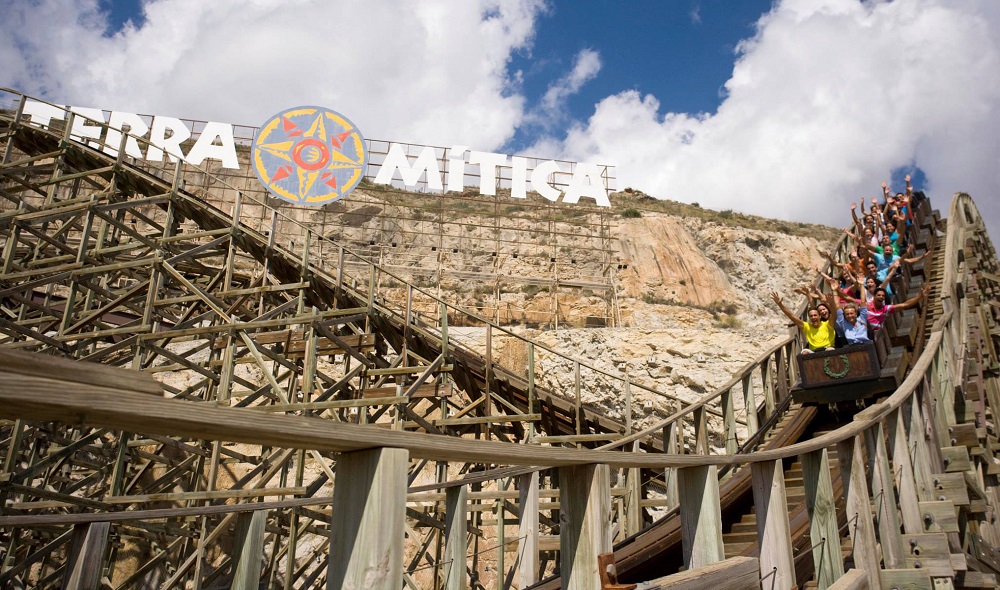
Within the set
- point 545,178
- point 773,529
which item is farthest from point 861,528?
point 545,178

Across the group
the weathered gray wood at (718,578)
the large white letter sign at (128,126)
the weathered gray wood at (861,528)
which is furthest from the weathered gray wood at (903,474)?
the large white letter sign at (128,126)

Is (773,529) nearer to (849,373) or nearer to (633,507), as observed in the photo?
(849,373)

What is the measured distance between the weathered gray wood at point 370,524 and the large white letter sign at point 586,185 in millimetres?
26233

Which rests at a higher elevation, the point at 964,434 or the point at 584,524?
the point at 964,434

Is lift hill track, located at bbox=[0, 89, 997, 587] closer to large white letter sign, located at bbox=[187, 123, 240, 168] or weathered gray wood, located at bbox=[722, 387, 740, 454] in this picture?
weathered gray wood, located at bbox=[722, 387, 740, 454]

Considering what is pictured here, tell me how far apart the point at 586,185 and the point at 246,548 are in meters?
25.5

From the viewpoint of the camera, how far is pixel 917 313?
10484mm

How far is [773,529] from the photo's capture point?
3.35 m

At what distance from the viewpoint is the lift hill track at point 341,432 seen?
1947 mm

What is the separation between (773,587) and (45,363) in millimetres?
2979

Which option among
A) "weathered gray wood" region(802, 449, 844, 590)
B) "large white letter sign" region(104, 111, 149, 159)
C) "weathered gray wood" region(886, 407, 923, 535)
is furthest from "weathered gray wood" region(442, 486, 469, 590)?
"large white letter sign" region(104, 111, 149, 159)

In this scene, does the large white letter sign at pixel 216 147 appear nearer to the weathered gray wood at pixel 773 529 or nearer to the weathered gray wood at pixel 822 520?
the weathered gray wood at pixel 822 520

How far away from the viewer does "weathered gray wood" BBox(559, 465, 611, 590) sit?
2446 mm

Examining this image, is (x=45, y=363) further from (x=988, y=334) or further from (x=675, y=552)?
(x=988, y=334)
